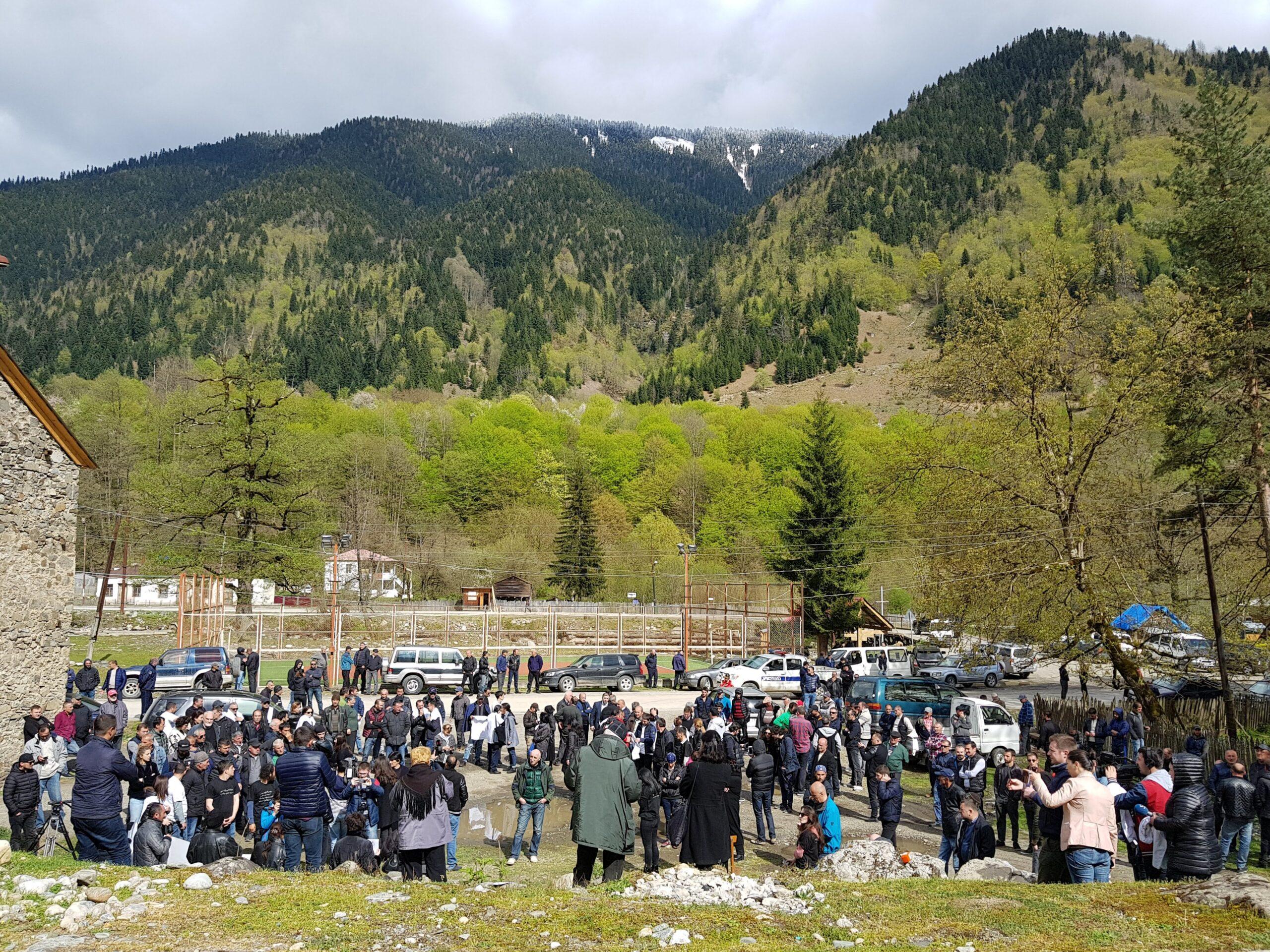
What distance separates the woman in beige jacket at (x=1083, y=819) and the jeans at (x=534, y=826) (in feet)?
20.6

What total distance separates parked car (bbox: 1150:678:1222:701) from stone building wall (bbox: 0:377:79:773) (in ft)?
93.6

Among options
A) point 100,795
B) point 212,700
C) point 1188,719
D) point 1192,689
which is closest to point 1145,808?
point 100,795

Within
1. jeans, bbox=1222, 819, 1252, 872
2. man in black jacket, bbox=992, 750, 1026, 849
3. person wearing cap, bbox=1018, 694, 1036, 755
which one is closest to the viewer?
jeans, bbox=1222, 819, 1252, 872

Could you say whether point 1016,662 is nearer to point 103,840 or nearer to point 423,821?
point 423,821

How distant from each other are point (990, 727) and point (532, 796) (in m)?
12.0

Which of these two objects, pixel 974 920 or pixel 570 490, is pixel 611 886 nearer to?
pixel 974 920

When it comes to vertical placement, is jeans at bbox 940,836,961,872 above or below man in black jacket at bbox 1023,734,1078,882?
below

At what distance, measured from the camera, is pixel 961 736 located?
63.9 ft

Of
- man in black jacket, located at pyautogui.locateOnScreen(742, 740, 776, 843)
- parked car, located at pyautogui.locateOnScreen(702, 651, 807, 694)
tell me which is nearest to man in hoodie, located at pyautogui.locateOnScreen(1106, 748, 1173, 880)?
man in black jacket, located at pyautogui.locateOnScreen(742, 740, 776, 843)

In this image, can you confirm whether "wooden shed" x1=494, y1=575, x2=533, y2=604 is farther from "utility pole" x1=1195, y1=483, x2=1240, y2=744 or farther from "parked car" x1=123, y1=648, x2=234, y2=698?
"utility pole" x1=1195, y1=483, x2=1240, y2=744

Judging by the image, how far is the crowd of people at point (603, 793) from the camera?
843cm

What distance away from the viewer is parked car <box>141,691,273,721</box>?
1938 centimetres

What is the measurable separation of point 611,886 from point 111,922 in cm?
391

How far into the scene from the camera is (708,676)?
110 ft
